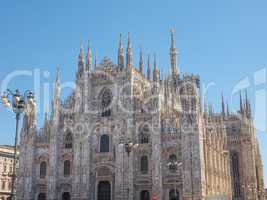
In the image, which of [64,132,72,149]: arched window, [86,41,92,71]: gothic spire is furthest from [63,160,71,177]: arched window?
[86,41,92,71]: gothic spire

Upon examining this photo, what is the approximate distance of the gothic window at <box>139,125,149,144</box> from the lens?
4947 centimetres

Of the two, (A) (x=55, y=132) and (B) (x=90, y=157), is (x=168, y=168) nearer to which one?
(B) (x=90, y=157)

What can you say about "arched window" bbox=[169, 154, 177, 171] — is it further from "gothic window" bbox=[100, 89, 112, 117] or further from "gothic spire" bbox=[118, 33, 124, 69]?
"gothic spire" bbox=[118, 33, 124, 69]

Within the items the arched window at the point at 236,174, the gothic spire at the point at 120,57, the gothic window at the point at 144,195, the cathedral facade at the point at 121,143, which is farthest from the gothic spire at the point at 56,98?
the arched window at the point at 236,174

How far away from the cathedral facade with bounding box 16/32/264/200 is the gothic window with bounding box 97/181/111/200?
127mm

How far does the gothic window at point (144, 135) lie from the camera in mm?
49469

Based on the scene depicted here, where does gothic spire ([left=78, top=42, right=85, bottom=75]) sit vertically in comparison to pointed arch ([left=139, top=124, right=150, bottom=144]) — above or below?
above

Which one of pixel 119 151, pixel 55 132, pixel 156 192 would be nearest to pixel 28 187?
pixel 55 132

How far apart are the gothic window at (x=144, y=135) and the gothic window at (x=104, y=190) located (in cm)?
715

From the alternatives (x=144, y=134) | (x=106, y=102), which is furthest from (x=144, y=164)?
(x=106, y=102)

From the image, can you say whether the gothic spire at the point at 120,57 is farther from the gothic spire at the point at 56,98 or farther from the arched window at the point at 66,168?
the arched window at the point at 66,168

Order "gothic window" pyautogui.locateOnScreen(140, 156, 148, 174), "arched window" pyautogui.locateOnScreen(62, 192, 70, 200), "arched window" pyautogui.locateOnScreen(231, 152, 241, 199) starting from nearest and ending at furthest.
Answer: "gothic window" pyautogui.locateOnScreen(140, 156, 148, 174)
"arched window" pyautogui.locateOnScreen(62, 192, 70, 200)
"arched window" pyautogui.locateOnScreen(231, 152, 241, 199)

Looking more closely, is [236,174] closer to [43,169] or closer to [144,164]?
[144,164]

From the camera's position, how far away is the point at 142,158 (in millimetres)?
49125
